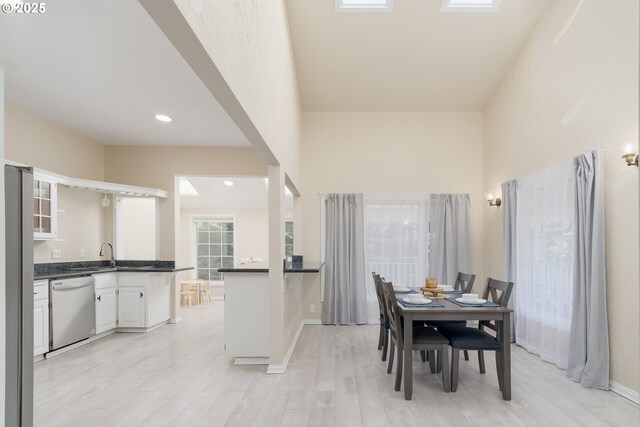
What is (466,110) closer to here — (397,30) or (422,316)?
(397,30)

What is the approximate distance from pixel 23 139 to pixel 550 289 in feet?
20.4

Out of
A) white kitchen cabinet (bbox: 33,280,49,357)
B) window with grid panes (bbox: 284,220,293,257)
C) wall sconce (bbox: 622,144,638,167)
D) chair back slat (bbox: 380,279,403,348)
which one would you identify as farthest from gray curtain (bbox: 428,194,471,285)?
white kitchen cabinet (bbox: 33,280,49,357)

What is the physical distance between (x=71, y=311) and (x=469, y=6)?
19.6 ft

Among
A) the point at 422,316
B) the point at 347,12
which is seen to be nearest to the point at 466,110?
the point at 347,12

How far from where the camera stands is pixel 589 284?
334cm

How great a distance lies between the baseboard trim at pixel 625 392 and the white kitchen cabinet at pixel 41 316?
18.3 ft

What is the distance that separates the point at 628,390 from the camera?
3018 millimetres

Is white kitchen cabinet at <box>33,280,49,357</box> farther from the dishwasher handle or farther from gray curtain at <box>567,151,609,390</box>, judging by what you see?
gray curtain at <box>567,151,609,390</box>

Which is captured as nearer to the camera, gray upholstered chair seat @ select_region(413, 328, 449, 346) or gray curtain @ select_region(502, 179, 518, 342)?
gray upholstered chair seat @ select_region(413, 328, 449, 346)

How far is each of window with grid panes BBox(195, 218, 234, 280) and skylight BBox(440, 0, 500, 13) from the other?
19.1 feet

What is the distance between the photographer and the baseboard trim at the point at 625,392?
115 inches

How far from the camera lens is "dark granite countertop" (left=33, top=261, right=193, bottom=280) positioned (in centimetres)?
437

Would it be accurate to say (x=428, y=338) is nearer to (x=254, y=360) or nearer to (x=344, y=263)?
(x=254, y=360)

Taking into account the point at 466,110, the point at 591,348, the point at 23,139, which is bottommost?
the point at 591,348
